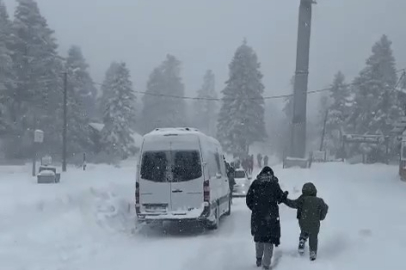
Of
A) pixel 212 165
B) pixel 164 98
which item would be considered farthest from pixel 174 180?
pixel 164 98

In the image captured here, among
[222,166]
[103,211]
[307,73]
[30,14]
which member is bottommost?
[103,211]

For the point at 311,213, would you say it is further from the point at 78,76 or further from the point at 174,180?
the point at 78,76

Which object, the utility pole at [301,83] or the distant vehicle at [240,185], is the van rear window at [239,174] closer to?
the distant vehicle at [240,185]

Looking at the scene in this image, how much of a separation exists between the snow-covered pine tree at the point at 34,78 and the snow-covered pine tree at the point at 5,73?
88cm

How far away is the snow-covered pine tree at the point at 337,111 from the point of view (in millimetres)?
88562

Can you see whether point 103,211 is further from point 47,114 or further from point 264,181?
point 47,114

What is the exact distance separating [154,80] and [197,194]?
9103 cm

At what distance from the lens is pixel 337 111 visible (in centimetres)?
9169

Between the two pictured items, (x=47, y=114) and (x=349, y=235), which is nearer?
(x=349, y=235)

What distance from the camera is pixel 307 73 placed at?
55.1 metres

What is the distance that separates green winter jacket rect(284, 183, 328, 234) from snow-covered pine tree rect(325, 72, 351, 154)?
75.7 meters

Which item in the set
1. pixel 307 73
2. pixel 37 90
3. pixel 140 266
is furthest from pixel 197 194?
Result: pixel 37 90

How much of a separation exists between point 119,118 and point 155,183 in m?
60.8

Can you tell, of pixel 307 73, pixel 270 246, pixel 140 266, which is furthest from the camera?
pixel 307 73
